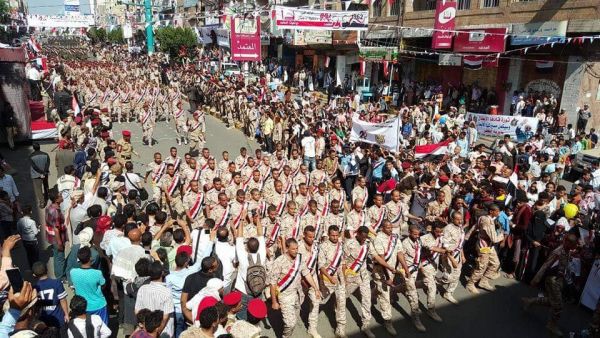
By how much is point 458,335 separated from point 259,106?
13.3 m

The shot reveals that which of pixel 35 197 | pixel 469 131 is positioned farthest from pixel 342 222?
pixel 35 197

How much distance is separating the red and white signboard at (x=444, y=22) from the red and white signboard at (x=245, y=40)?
7.70 m

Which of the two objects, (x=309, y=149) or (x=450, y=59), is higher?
(x=450, y=59)

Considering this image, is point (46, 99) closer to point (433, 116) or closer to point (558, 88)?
point (433, 116)

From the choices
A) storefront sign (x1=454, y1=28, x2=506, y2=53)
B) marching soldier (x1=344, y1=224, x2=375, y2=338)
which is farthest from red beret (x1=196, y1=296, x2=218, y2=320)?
storefront sign (x1=454, y1=28, x2=506, y2=53)

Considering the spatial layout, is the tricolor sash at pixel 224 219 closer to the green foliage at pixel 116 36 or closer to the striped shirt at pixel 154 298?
the striped shirt at pixel 154 298

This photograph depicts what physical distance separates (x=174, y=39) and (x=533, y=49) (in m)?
29.2

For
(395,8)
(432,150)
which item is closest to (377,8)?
(395,8)

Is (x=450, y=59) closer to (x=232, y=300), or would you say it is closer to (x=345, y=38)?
(x=345, y=38)

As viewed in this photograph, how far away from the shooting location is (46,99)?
93.2ft

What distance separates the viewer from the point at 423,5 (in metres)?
25.5

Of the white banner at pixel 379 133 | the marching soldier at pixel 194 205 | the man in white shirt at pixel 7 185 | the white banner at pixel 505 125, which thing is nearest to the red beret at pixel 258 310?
the marching soldier at pixel 194 205

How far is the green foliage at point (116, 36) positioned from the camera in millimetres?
75688

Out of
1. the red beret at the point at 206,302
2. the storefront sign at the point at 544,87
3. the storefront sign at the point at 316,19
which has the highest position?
the storefront sign at the point at 316,19
